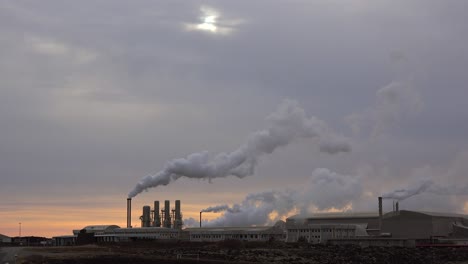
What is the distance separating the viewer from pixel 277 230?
175250mm

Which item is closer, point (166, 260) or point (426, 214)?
point (166, 260)

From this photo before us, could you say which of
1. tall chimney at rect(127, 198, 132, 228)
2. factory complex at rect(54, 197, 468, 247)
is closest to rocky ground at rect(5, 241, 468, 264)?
factory complex at rect(54, 197, 468, 247)

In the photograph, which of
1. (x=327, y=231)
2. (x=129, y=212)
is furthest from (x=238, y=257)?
(x=129, y=212)

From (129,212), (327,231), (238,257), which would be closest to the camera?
(238,257)

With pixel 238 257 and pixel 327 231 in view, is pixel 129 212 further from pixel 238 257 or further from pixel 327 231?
pixel 238 257

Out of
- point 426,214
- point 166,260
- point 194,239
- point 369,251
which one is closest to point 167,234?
point 194,239

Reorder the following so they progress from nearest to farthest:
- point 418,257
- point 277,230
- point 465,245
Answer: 1. point 418,257
2. point 465,245
3. point 277,230

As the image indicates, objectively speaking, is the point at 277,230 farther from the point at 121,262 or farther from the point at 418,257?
the point at 121,262

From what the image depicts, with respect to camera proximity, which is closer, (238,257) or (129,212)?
(238,257)

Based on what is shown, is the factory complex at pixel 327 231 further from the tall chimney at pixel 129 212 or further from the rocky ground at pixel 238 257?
the rocky ground at pixel 238 257

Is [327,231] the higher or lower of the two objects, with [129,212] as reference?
lower

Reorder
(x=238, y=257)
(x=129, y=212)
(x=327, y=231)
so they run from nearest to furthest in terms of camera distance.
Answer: (x=238, y=257), (x=327, y=231), (x=129, y=212)

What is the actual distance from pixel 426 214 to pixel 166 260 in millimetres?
117882

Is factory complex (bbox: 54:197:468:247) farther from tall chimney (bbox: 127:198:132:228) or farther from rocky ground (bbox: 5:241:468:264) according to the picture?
rocky ground (bbox: 5:241:468:264)
